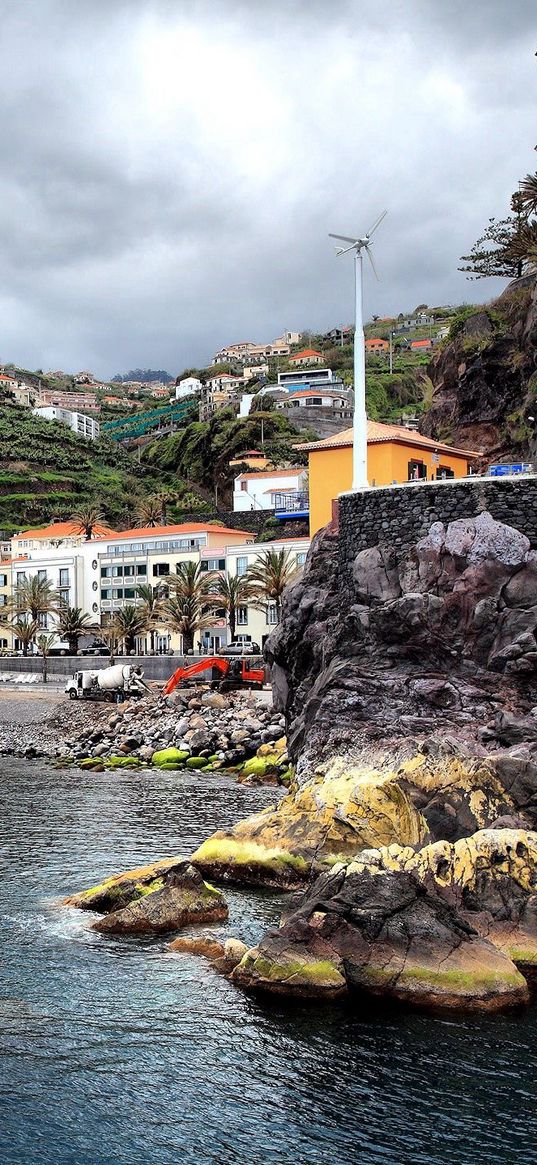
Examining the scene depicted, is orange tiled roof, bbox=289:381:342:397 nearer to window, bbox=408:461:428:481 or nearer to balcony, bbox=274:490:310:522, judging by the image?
balcony, bbox=274:490:310:522

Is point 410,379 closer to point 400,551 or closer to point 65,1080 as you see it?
point 400,551

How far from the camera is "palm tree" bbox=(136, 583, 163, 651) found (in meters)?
76.8

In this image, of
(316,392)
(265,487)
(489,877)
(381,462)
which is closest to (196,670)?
(381,462)

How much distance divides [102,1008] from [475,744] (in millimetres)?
12400

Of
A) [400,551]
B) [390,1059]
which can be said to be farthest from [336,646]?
[390,1059]

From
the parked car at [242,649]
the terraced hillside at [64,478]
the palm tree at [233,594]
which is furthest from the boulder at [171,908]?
the terraced hillside at [64,478]

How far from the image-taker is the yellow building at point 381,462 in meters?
43.3

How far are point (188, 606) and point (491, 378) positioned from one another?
2623 centimetres

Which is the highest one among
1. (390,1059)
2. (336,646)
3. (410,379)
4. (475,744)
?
(410,379)

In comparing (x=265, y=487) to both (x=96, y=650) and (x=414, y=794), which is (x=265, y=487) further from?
(x=414, y=794)

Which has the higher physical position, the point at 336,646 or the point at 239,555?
the point at 239,555

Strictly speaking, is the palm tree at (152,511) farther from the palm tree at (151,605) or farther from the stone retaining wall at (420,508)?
the stone retaining wall at (420,508)

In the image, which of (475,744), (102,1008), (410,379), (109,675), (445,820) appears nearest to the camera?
(102,1008)

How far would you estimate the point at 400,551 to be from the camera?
31.9 metres
